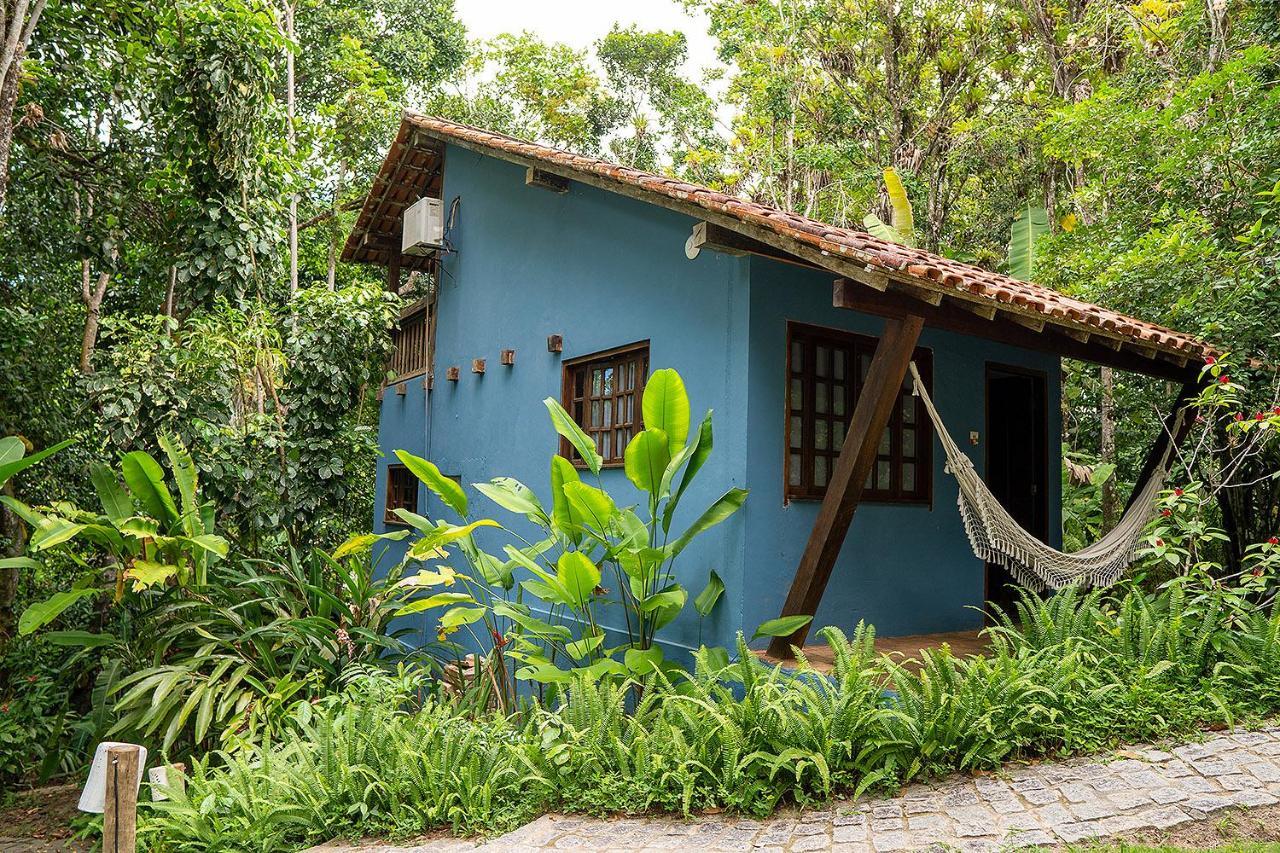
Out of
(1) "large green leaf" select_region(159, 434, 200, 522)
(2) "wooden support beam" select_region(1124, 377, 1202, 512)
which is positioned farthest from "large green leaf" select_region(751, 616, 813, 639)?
(1) "large green leaf" select_region(159, 434, 200, 522)

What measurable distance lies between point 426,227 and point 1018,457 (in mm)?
6396

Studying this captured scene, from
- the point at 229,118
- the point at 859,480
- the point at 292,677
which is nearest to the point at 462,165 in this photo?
the point at 229,118

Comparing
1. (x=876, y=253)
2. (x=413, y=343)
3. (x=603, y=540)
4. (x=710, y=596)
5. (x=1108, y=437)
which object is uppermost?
(x=413, y=343)

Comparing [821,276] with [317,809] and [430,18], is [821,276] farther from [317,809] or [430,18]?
[430,18]

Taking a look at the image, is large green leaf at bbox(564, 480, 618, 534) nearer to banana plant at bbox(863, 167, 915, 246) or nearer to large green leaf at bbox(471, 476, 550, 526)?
large green leaf at bbox(471, 476, 550, 526)

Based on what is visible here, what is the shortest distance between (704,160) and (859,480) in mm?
13662

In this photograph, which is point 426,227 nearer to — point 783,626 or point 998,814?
point 783,626

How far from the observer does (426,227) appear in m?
9.63

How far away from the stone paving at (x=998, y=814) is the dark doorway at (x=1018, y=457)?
144 inches

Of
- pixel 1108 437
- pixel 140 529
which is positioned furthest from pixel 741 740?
pixel 1108 437

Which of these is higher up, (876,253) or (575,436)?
(876,253)

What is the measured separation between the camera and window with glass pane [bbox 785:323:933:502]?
609cm

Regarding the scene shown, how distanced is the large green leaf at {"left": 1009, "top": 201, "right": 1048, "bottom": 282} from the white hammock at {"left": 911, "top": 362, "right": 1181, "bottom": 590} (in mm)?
4787

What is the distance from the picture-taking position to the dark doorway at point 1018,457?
25.3 feet
